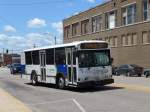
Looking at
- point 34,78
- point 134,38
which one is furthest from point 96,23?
point 34,78

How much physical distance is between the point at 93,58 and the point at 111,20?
47445 millimetres

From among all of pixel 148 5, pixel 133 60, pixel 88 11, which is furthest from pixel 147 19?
pixel 88 11

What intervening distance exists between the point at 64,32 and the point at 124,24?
3080 centimetres

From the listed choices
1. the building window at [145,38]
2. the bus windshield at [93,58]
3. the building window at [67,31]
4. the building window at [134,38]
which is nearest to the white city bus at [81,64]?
the bus windshield at [93,58]

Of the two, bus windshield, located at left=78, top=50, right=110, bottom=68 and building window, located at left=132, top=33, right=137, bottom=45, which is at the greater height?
building window, located at left=132, top=33, right=137, bottom=45

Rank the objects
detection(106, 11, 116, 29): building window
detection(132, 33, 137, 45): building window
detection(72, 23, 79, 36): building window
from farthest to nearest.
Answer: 1. detection(72, 23, 79, 36): building window
2. detection(106, 11, 116, 29): building window
3. detection(132, 33, 137, 45): building window

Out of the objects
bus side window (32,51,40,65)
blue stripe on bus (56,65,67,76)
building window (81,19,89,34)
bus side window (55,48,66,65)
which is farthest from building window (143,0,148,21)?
blue stripe on bus (56,65,67,76)

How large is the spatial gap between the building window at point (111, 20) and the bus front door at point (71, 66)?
45.6 metres

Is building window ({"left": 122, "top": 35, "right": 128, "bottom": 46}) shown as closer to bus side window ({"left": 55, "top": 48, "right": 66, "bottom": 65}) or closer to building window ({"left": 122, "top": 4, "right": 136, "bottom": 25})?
building window ({"left": 122, "top": 4, "right": 136, "bottom": 25})

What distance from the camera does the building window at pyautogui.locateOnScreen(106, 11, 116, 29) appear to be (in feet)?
228

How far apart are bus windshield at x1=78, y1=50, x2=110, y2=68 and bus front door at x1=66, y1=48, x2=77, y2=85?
20.6 inches

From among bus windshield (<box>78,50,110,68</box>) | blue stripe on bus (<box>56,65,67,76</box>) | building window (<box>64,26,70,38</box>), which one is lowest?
blue stripe on bus (<box>56,65,67,76</box>)

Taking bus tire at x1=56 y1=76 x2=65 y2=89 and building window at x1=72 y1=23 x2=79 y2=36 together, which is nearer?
bus tire at x1=56 y1=76 x2=65 y2=89

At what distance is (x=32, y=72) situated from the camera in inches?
1246
